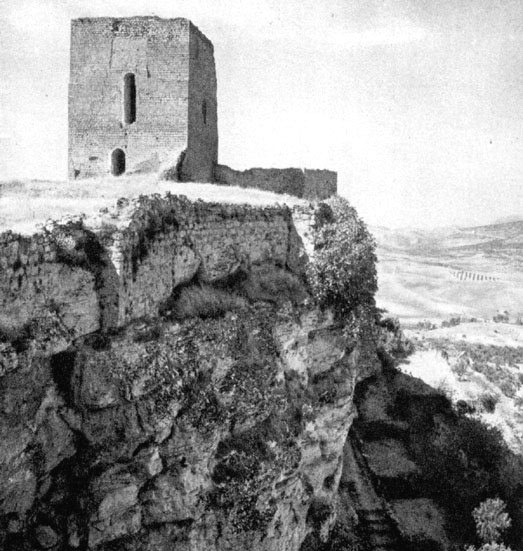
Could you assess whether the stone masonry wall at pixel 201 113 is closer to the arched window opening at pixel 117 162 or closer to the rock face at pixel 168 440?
the arched window opening at pixel 117 162

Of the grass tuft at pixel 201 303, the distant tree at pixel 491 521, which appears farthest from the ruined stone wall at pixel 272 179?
the distant tree at pixel 491 521

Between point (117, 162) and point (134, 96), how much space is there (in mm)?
2373

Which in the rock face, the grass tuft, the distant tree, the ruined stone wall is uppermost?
the ruined stone wall

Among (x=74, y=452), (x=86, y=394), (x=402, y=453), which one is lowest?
(x=402, y=453)

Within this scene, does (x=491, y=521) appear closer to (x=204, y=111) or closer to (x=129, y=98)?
(x=204, y=111)

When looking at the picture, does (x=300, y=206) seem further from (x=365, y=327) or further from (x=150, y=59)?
(x=150, y=59)

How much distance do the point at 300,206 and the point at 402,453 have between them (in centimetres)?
1387

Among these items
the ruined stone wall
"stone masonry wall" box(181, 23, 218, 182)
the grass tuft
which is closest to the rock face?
the grass tuft

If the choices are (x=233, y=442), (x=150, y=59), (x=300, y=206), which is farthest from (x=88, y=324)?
(x=150, y=59)

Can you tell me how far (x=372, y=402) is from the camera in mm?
26688

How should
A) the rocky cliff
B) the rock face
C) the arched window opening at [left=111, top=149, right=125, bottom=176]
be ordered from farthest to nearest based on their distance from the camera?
1. the arched window opening at [left=111, top=149, right=125, bottom=176]
2. the rock face
3. the rocky cliff

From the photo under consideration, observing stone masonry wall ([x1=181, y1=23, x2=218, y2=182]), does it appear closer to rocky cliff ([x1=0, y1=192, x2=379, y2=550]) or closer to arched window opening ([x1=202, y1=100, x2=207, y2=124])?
arched window opening ([x1=202, y1=100, x2=207, y2=124])

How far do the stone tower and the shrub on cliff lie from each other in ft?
24.2

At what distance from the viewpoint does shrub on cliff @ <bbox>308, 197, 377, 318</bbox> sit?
1423 cm
